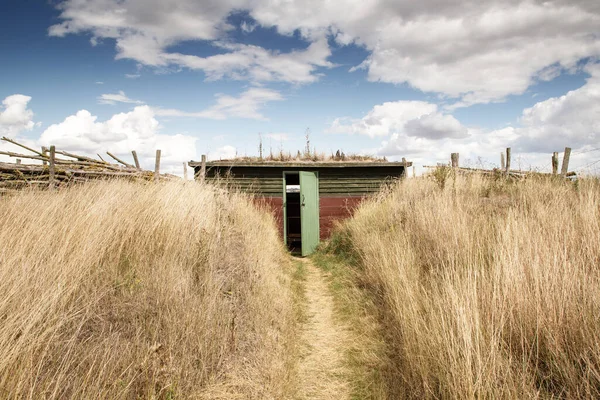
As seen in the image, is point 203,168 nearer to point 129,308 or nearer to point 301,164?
point 301,164

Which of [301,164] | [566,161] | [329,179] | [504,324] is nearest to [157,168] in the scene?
[301,164]

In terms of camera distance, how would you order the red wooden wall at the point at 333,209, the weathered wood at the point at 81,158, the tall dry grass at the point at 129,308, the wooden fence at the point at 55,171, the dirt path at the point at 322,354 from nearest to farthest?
the tall dry grass at the point at 129,308, the dirt path at the point at 322,354, the wooden fence at the point at 55,171, the weathered wood at the point at 81,158, the red wooden wall at the point at 333,209

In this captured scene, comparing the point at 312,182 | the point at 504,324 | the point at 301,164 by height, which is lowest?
the point at 504,324

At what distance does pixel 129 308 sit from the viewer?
2939 millimetres

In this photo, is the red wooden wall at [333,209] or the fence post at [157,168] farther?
the red wooden wall at [333,209]

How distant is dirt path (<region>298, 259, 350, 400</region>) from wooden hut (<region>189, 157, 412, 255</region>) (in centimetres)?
529

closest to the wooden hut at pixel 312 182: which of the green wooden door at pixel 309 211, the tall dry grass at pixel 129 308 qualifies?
the green wooden door at pixel 309 211

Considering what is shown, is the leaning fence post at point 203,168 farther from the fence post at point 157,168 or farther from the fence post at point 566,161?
the fence post at point 566,161

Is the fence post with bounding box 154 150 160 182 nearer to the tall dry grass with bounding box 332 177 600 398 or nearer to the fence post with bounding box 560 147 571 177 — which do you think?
the tall dry grass with bounding box 332 177 600 398

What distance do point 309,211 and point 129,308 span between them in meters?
8.42

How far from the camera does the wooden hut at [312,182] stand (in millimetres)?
11164

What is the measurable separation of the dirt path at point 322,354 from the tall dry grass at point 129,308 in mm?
270

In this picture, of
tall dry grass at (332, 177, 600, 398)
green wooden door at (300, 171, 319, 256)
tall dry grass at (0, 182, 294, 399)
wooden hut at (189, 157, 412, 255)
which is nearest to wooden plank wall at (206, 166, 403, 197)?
wooden hut at (189, 157, 412, 255)

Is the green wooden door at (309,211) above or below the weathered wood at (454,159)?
below
